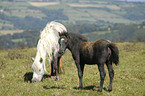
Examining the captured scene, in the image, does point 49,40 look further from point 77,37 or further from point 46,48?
point 77,37

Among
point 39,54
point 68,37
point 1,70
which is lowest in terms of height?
point 1,70

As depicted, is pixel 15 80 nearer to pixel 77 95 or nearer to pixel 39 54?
pixel 39 54

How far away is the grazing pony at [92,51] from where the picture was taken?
907 cm

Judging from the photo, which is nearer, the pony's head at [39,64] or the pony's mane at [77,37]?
the pony's mane at [77,37]

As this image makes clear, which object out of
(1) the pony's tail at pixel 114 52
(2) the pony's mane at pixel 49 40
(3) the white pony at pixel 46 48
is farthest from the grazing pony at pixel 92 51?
(2) the pony's mane at pixel 49 40

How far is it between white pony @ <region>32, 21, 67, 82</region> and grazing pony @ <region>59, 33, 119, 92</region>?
1638mm

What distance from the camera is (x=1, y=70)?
15992 millimetres

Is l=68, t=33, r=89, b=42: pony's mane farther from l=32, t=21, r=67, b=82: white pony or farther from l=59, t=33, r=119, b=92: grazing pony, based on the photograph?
l=32, t=21, r=67, b=82: white pony

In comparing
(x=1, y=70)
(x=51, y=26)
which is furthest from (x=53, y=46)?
(x=1, y=70)

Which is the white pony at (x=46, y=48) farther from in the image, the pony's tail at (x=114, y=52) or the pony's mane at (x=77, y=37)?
the pony's tail at (x=114, y=52)

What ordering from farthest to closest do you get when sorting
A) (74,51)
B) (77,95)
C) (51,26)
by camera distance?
(51,26) < (74,51) < (77,95)

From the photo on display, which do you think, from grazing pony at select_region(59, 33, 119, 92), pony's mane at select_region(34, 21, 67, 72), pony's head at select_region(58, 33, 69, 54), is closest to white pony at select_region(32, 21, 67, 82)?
pony's mane at select_region(34, 21, 67, 72)

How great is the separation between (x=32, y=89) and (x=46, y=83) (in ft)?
4.95

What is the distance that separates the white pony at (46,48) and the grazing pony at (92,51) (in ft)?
5.37
